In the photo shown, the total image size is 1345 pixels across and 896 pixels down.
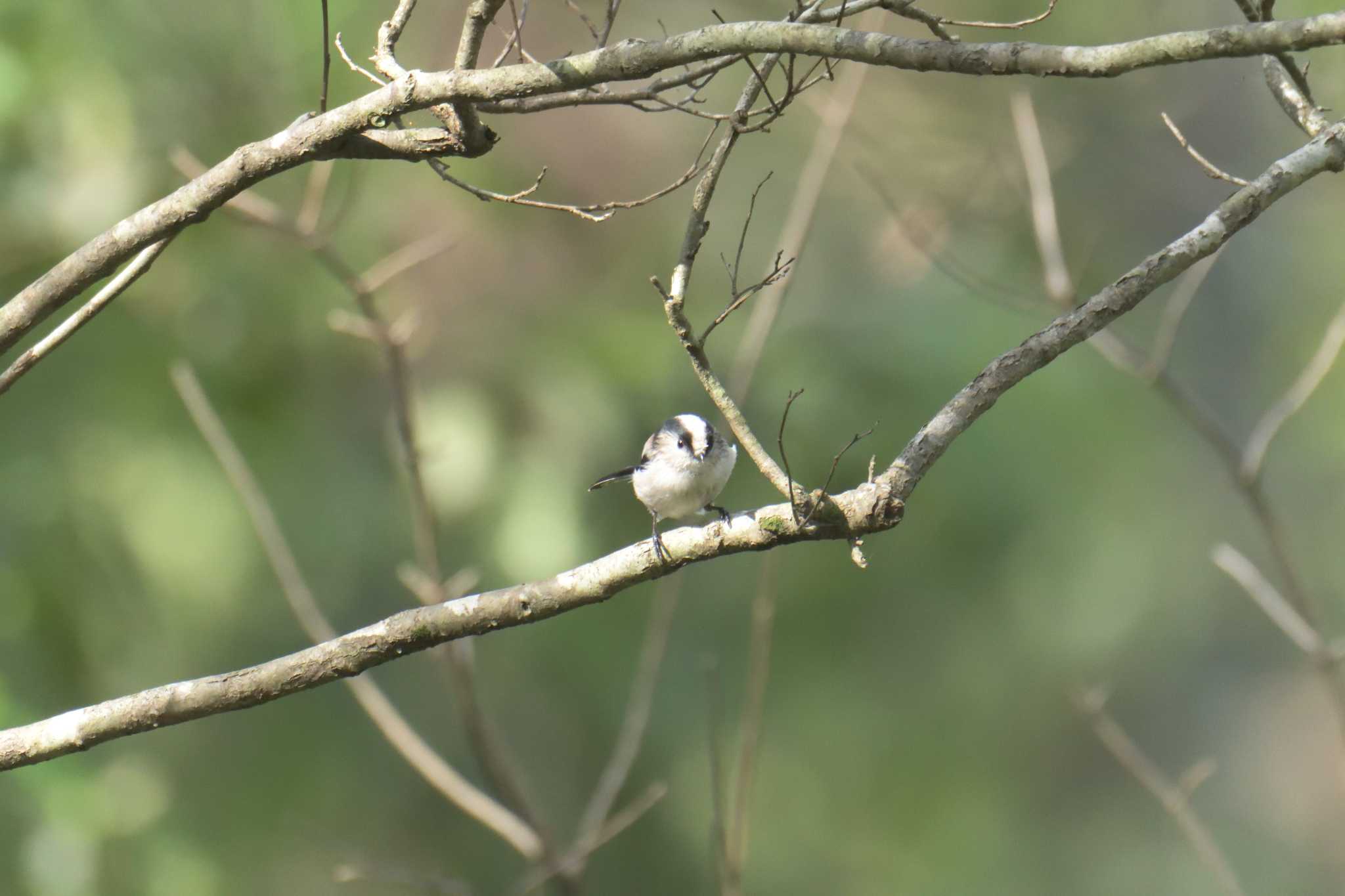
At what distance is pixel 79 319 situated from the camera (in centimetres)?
215

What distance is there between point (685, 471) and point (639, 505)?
2733 mm

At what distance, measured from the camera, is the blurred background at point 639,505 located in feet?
17.2

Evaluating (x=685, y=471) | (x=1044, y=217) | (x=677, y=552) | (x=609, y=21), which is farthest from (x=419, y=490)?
(x=1044, y=217)

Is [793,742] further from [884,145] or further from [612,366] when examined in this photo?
[884,145]

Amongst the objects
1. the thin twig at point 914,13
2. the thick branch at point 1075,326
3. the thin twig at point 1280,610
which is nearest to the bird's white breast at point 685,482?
the thick branch at point 1075,326

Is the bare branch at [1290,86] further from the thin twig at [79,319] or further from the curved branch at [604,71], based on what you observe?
the thin twig at [79,319]

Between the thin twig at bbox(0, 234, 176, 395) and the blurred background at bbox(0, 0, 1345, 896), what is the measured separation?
2.36 m

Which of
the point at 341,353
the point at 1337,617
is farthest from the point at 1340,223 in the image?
the point at 341,353

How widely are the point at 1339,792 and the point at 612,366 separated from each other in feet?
15.9

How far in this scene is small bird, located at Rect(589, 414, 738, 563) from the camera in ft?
9.21

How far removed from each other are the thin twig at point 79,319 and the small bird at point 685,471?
119cm

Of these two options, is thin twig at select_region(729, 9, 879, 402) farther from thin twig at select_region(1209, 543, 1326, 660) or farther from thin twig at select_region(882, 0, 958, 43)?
thin twig at select_region(1209, 543, 1326, 660)

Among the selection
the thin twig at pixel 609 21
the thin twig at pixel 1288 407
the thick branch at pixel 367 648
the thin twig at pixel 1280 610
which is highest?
the thin twig at pixel 609 21

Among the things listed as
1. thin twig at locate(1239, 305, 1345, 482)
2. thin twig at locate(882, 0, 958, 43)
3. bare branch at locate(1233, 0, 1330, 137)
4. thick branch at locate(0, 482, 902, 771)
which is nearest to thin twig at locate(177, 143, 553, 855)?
thick branch at locate(0, 482, 902, 771)
